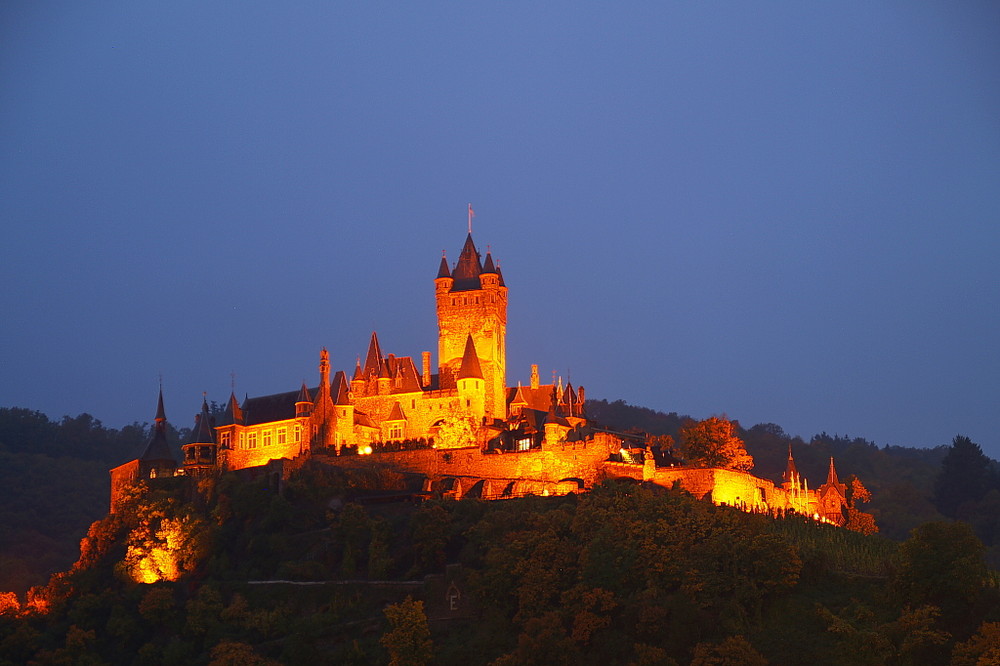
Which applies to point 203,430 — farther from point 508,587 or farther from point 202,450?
point 508,587

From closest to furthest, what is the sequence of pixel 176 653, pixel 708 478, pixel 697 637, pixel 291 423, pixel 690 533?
pixel 697 637 < pixel 690 533 < pixel 176 653 < pixel 708 478 < pixel 291 423

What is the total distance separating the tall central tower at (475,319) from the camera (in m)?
89.1

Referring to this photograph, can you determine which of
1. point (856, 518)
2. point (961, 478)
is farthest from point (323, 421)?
point (961, 478)

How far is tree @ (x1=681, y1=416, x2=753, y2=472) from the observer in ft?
262

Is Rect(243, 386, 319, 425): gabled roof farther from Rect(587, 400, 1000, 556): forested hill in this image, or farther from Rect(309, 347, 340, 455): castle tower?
Rect(587, 400, 1000, 556): forested hill

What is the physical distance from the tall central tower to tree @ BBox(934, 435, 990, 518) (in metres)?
37.4

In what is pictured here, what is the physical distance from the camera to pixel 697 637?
56.9m

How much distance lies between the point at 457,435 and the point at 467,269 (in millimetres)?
15631

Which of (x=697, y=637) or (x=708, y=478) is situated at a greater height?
(x=708, y=478)

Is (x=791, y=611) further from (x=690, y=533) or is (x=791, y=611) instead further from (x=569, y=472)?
(x=569, y=472)

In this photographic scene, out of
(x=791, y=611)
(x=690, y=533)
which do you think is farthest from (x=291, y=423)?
(x=791, y=611)

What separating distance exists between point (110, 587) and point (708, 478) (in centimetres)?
3131

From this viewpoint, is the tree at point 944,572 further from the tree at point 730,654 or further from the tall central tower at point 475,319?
the tall central tower at point 475,319

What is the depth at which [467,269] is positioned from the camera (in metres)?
94.1
